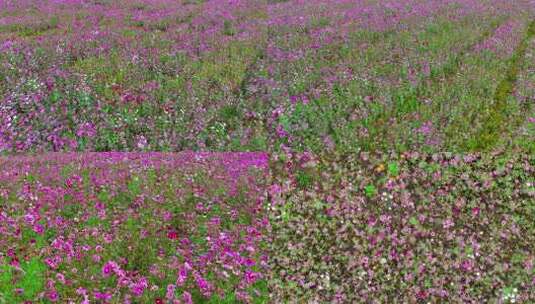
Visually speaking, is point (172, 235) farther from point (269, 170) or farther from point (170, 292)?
point (269, 170)

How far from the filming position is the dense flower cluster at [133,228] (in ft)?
20.6

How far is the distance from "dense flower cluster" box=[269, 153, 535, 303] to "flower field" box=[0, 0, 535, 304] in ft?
0.10

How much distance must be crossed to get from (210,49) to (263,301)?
28.5 ft

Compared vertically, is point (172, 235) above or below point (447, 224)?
above

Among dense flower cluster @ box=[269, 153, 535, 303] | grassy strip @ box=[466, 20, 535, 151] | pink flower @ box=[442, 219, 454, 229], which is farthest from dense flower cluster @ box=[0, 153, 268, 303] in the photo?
grassy strip @ box=[466, 20, 535, 151]

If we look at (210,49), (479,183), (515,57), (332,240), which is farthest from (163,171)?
(515,57)

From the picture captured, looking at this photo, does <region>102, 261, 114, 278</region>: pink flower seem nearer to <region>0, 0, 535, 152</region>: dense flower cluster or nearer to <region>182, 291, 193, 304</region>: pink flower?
<region>182, 291, 193, 304</region>: pink flower

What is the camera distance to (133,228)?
23.7 ft

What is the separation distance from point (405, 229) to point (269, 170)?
2.43 metres

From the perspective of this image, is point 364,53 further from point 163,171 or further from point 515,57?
point 163,171

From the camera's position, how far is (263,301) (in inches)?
260

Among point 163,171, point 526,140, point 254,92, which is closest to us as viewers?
point 163,171

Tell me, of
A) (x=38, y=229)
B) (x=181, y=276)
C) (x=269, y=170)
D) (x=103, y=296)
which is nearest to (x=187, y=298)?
(x=181, y=276)

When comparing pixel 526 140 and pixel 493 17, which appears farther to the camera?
pixel 493 17
